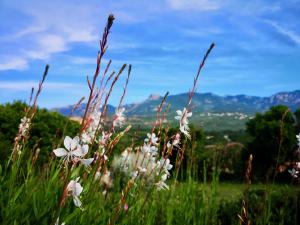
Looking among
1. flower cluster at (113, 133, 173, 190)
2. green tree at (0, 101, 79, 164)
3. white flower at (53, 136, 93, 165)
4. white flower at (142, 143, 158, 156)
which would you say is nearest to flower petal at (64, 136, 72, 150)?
white flower at (53, 136, 93, 165)

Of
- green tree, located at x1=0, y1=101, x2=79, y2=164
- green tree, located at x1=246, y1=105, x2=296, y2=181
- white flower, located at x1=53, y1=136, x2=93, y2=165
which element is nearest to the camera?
white flower, located at x1=53, y1=136, x2=93, y2=165

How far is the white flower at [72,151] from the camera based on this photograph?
1.62 m

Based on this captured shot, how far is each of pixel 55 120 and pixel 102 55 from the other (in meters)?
13.2

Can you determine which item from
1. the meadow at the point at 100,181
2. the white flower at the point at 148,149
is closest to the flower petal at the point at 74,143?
the meadow at the point at 100,181

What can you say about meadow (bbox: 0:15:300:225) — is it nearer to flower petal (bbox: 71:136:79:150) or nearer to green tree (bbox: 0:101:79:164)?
flower petal (bbox: 71:136:79:150)

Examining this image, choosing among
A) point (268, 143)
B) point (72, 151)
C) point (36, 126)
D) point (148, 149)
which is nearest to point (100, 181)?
point (148, 149)

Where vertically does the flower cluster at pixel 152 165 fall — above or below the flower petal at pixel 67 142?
below

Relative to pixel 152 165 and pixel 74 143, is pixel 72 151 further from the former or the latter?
pixel 152 165

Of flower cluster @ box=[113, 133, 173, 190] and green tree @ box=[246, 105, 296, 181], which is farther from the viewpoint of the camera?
green tree @ box=[246, 105, 296, 181]

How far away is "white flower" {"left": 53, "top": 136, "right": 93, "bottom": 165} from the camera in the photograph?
63.9 inches

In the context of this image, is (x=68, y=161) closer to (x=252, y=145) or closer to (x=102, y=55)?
(x=102, y=55)

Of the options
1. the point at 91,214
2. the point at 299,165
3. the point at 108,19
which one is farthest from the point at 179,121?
the point at 299,165

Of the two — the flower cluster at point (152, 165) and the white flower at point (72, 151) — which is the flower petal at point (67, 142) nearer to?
the white flower at point (72, 151)

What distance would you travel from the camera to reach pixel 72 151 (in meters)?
1.66
